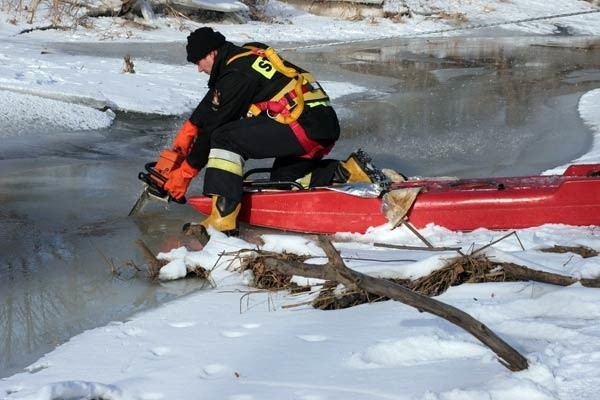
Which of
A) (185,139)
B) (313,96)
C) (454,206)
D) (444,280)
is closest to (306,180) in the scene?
(313,96)

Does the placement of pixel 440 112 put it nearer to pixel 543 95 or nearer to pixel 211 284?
pixel 543 95

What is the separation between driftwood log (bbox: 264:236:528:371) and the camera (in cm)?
283

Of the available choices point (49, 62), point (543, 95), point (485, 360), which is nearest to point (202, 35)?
point (485, 360)

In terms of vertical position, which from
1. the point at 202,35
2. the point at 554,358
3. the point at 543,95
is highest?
the point at 202,35

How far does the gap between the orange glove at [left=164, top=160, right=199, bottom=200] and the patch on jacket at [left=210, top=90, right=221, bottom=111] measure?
1.36 feet

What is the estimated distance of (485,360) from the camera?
3.05 meters

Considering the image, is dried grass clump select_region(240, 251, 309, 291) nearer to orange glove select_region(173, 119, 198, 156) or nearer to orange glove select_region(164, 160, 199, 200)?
orange glove select_region(164, 160, 199, 200)

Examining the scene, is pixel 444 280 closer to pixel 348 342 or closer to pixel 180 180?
pixel 348 342

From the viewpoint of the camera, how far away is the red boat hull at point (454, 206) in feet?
17.4

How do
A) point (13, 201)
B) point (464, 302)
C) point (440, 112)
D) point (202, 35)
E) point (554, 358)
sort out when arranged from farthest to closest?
point (440, 112) < point (13, 201) < point (202, 35) < point (464, 302) < point (554, 358)

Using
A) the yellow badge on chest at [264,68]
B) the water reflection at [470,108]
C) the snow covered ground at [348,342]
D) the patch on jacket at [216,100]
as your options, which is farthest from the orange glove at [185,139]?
the water reflection at [470,108]

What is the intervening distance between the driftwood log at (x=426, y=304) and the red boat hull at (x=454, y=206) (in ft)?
8.24

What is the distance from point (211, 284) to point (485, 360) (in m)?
1.90

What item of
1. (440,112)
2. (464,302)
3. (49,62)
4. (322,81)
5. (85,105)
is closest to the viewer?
(464,302)
